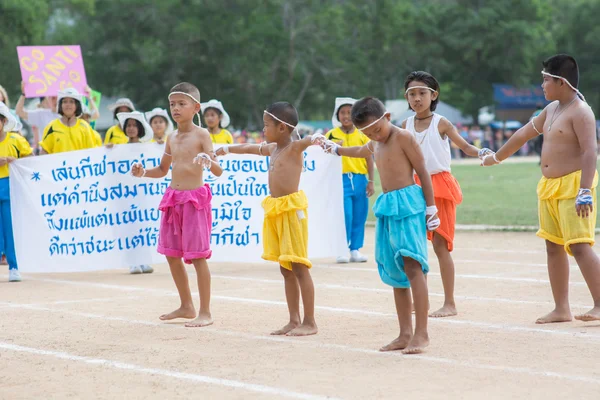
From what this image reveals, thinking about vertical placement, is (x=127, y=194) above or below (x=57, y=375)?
above

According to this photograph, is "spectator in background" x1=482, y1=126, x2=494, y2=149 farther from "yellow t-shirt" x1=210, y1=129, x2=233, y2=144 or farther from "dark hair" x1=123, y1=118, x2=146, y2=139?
"dark hair" x1=123, y1=118, x2=146, y2=139

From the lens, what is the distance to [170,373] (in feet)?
21.9

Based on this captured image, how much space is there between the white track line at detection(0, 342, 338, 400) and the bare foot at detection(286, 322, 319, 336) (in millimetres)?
1525

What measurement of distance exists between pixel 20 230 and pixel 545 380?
7871 mm

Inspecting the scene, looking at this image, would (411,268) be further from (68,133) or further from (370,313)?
(68,133)

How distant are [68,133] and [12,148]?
0.84 metres

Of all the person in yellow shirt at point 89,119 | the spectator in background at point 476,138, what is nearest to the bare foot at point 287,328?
the person in yellow shirt at point 89,119

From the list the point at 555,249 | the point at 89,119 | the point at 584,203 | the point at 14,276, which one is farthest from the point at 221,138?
the point at 584,203

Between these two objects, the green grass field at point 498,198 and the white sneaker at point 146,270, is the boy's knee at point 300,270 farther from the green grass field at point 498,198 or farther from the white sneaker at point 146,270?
the green grass field at point 498,198

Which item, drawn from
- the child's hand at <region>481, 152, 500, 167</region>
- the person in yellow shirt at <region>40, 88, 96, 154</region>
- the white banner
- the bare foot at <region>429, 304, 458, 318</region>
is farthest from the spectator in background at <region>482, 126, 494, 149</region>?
the child's hand at <region>481, 152, 500, 167</region>

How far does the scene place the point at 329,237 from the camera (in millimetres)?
13180

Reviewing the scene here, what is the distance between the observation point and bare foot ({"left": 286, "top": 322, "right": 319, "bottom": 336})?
8.08 m

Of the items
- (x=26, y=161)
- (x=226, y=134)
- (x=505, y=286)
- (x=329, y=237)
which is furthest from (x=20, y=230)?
(x=505, y=286)

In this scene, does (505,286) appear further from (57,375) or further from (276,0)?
(276,0)
